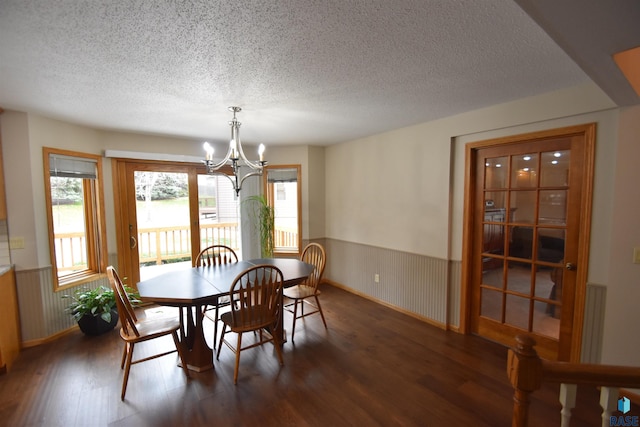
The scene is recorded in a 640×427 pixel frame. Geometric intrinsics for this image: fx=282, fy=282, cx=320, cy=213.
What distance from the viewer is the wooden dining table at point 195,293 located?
2.14 m

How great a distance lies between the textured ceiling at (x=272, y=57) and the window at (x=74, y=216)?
23.1 inches

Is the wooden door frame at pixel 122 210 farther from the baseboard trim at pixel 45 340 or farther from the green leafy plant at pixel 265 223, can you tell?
the green leafy plant at pixel 265 223

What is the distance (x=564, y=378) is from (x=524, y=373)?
5.2 inches

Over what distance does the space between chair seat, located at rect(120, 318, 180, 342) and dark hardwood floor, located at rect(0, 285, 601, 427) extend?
1.37 feet

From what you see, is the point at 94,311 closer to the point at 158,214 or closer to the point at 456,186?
the point at 158,214

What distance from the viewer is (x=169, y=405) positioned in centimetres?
199

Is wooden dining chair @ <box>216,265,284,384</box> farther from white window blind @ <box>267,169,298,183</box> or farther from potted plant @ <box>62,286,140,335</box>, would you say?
white window blind @ <box>267,169,298,183</box>

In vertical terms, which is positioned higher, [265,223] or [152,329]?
[265,223]

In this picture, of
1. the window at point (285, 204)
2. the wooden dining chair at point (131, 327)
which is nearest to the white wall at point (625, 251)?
the wooden dining chair at point (131, 327)

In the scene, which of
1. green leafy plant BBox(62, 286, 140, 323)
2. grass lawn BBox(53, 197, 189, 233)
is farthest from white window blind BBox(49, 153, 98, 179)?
green leafy plant BBox(62, 286, 140, 323)

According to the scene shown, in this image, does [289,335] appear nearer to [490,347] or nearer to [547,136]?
[490,347]

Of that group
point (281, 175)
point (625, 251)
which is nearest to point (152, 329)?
point (281, 175)

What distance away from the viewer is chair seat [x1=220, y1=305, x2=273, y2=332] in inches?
90.7

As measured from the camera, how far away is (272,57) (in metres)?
1.67
